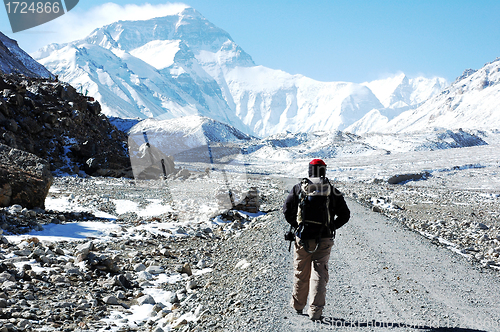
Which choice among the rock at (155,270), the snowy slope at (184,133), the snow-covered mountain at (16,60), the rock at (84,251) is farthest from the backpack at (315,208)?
the snowy slope at (184,133)

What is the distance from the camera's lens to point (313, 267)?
16.5 feet

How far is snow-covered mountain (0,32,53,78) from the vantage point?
5803cm

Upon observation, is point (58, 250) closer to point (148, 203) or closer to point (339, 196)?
point (339, 196)

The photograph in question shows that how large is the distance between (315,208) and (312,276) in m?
0.92

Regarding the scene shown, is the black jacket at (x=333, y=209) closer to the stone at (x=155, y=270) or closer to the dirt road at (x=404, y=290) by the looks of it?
the dirt road at (x=404, y=290)

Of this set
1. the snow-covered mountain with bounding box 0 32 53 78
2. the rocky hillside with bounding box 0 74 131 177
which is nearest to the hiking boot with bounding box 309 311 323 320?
the rocky hillside with bounding box 0 74 131 177

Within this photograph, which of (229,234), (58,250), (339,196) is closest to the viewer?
(339,196)

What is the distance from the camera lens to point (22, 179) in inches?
434

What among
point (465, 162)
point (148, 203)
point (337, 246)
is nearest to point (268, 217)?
point (337, 246)

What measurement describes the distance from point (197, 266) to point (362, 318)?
471 cm

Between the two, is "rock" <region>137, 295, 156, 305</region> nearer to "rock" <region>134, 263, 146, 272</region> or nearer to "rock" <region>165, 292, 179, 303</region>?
"rock" <region>165, 292, 179, 303</region>

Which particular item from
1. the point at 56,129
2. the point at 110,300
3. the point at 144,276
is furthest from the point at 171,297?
the point at 56,129

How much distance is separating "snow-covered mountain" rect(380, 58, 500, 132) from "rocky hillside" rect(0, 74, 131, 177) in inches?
5740

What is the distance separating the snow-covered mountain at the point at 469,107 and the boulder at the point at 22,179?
511ft
